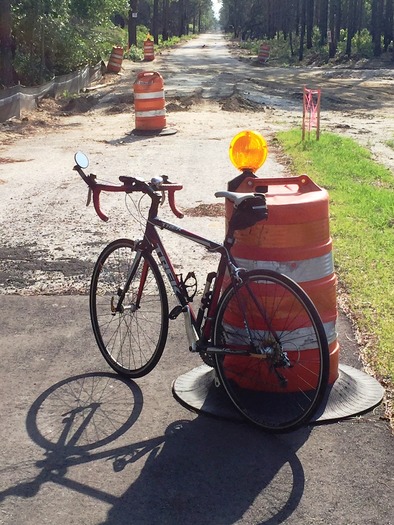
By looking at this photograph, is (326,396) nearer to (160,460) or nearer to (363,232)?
(160,460)

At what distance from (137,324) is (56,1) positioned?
83.4 ft

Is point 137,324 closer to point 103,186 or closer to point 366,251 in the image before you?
point 103,186

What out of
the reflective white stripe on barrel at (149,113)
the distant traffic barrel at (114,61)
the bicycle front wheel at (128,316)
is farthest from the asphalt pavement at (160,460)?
the distant traffic barrel at (114,61)

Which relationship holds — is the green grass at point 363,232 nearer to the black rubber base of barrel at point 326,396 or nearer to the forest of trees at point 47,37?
the black rubber base of barrel at point 326,396

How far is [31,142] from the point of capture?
17922mm

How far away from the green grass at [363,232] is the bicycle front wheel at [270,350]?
2.43 feet

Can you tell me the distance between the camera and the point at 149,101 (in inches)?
715

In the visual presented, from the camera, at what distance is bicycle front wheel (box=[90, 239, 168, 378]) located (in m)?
4.94

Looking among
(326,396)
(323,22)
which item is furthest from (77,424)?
(323,22)

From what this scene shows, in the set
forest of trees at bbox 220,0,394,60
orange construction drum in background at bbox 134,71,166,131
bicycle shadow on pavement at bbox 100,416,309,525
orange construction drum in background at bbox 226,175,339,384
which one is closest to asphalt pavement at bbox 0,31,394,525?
bicycle shadow on pavement at bbox 100,416,309,525

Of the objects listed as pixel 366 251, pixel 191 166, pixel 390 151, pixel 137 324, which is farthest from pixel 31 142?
pixel 137 324

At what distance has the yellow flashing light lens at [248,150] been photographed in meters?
4.66

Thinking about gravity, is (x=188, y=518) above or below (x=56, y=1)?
below

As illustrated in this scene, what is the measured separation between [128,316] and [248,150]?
1.36m
